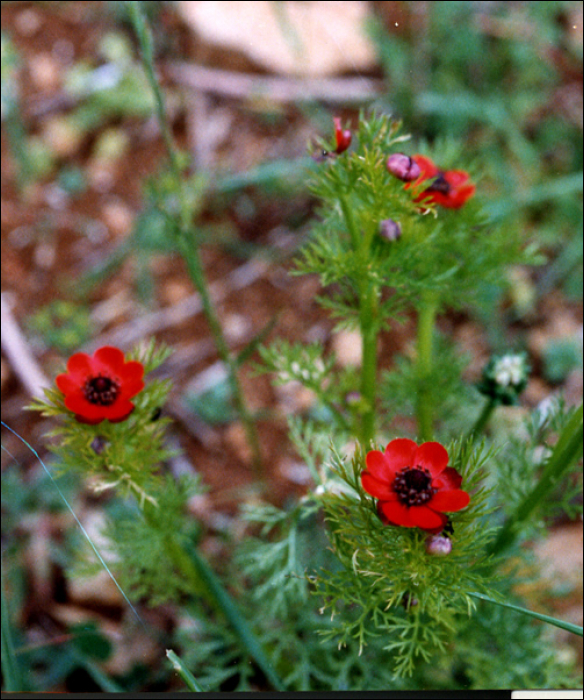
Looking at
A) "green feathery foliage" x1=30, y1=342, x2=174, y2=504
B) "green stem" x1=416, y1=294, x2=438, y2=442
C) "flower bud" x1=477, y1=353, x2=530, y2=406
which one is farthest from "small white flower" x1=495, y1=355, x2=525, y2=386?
"green feathery foliage" x1=30, y1=342, x2=174, y2=504

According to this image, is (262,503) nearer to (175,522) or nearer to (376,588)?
(175,522)

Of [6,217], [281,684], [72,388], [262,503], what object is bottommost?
[262,503]

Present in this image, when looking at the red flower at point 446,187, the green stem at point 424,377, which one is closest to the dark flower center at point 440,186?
the red flower at point 446,187

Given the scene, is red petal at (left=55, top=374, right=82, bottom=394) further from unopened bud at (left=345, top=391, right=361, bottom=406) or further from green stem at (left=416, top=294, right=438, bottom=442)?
green stem at (left=416, top=294, right=438, bottom=442)

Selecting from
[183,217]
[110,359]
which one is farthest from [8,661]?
[183,217]

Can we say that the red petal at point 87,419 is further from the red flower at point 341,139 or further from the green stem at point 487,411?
the green stem at point 487,411

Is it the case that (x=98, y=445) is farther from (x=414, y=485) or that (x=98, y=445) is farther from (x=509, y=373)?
(x=509, y=373)

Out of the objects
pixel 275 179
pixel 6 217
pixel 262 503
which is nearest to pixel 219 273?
pixel 275 179
